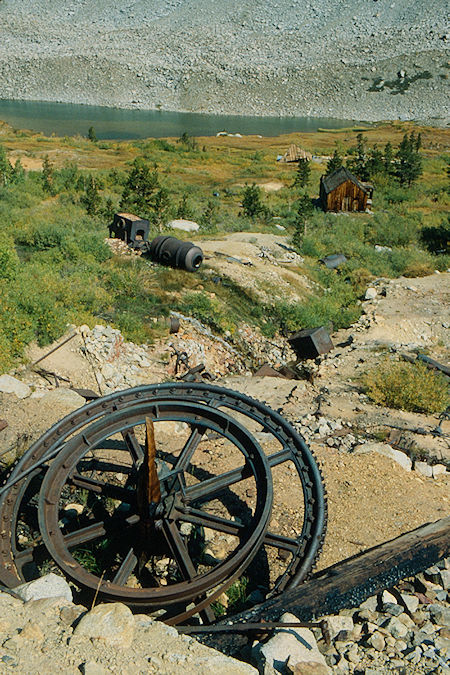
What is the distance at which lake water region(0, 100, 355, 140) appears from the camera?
57.6 metres

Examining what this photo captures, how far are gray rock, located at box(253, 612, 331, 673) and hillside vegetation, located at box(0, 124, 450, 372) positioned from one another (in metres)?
7.29

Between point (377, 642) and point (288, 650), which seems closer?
point (288, 650)

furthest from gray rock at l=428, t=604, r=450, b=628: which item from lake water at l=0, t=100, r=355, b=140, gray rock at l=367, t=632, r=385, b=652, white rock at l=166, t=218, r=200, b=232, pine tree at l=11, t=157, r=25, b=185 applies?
lake water at l=0, t=100, r=355, b=140

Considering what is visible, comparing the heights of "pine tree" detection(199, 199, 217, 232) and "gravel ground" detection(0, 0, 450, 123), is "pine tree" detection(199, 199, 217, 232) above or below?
below

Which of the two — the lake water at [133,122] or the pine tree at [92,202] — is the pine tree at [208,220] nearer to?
the pine tree at [92,202]

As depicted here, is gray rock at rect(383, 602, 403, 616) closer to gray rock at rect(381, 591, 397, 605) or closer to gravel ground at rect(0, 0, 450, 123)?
gray rock at rect(381, 591, 397, 605)

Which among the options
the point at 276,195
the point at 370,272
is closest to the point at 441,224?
the point at 370,272

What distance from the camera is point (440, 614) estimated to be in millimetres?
4566

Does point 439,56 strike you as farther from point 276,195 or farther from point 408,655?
point 408,655

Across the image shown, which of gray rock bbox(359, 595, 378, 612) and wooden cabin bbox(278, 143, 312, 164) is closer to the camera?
gray rock bbox(359, 595, 378, 612)

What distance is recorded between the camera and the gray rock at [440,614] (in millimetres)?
4504

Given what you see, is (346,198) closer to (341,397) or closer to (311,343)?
(311,343)

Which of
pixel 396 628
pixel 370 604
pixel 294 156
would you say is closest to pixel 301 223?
pixel 370 604

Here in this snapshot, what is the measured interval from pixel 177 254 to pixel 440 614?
1186 centimetres
